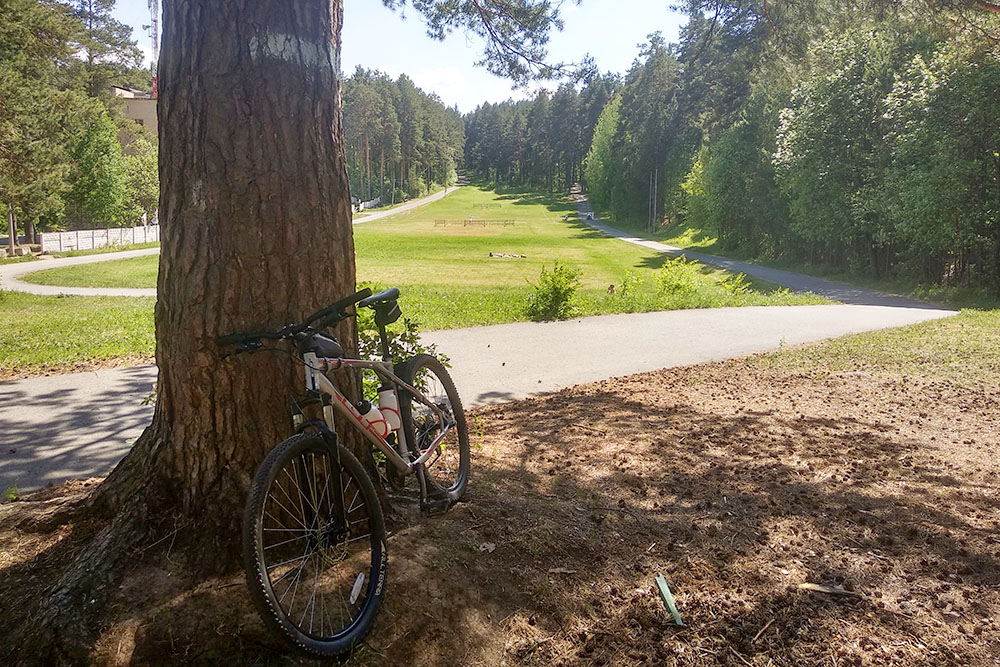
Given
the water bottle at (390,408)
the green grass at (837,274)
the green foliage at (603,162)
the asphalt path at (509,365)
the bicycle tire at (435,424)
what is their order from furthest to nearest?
the green foliage at (603,162)
the green grass at (837,274)
the asphalt path at (509,365)
the bicycle tire at (435,424)
the water bottle at (390,408)

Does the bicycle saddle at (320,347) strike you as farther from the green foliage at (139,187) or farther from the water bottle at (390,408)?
the green foliage at (139,187)

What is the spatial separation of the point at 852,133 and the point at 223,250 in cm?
2851

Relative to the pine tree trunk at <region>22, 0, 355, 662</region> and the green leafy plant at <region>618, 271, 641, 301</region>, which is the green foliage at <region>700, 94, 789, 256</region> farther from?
the pine tree trunk at <region>22, 0, 355, 662</region>

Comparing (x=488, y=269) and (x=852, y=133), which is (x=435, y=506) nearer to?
(x=852, y=133)

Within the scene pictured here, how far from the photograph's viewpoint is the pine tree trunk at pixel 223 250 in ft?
8.77

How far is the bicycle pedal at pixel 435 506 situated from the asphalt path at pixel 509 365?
2754 mm

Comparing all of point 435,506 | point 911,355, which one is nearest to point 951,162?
point 911,355

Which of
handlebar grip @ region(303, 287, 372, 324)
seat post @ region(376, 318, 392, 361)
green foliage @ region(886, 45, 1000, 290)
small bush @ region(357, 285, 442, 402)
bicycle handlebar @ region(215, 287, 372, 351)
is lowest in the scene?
small bush @ region(357, 285, 442, 402)

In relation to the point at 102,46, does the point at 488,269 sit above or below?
below

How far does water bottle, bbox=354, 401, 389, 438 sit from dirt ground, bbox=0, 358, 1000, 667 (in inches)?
18.3

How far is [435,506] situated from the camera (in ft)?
10.6

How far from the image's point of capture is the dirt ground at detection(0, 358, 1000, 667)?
2.42 m

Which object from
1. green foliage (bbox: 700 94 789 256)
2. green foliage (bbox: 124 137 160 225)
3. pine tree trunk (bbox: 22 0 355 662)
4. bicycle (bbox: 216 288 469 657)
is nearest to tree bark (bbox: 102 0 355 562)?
pine tree trunk (bbox: 22 0 355 662)

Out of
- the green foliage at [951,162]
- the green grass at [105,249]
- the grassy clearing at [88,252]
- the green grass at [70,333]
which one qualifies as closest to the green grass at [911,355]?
the green grass at [70,333]
